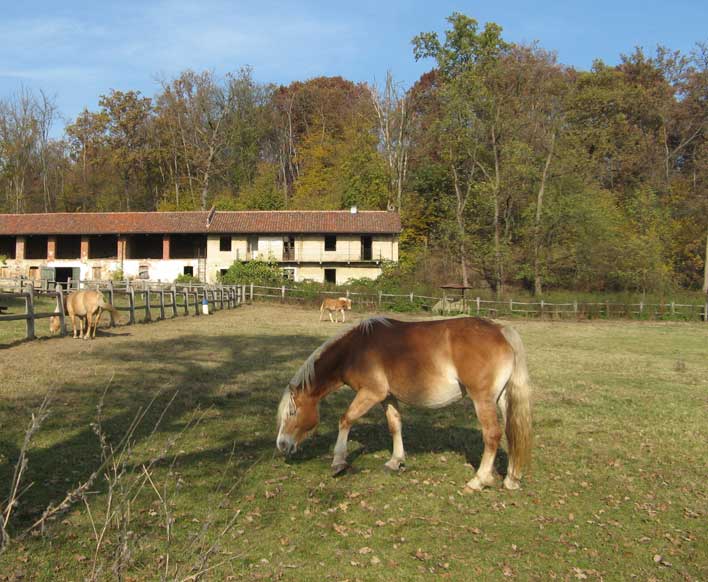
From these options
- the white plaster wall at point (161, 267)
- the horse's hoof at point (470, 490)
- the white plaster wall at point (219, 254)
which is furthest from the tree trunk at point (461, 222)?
Result: the horse's hoof at point (470, 490)

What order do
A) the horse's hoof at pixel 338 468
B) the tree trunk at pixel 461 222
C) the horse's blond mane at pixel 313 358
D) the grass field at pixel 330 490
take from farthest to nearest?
the tree trunk at pixel 461 222
the horse's blond mane at pixel 313 358
the horse's hoof at pixel 338 468
the grass field at pixel 330 490

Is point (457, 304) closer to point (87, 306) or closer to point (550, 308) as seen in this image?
point (550, 308)

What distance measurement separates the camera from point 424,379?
230 inches

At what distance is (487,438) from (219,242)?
42520 mm

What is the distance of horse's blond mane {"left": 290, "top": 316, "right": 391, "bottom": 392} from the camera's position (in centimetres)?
604

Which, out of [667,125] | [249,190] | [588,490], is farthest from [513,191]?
[588,490]

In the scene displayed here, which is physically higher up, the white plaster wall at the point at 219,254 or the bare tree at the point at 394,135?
the bare tree at the point at 394,135

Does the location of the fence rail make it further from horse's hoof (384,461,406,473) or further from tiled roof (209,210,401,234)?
horse's hoof (384,461,406,473)

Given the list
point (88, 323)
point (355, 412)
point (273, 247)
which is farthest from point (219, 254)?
point (355, 412)

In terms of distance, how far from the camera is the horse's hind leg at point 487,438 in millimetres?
5645

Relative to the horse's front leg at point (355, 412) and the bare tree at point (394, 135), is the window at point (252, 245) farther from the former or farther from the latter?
the horse's front leg at point (355, 412)

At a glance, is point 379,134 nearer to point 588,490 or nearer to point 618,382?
point 618,382

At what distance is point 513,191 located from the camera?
1644 inches

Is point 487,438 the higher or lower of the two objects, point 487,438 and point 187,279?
the lower
